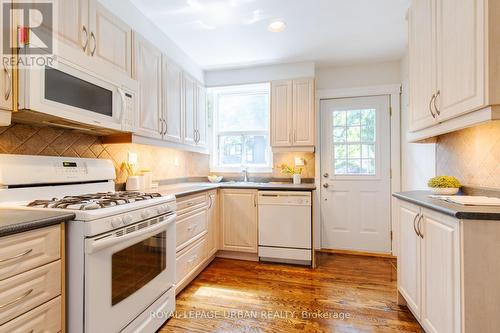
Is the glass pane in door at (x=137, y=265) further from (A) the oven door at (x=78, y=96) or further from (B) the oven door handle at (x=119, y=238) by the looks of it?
(A) the oven door at (x=78, y=96)

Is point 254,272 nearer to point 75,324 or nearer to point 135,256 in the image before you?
point 135,256

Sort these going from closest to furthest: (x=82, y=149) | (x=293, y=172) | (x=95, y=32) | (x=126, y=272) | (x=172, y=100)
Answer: (x=126, y=272) < (x=95, y=32) < (x=82, y=149) < (x=172, y=100) < (x=293, y=172)

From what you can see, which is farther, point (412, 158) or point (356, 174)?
point (356, 174)

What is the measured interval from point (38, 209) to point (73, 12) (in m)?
1.20

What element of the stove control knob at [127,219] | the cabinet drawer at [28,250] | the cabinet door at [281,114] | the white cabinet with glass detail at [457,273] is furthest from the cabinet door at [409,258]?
the cabinet drawer at [28,250]

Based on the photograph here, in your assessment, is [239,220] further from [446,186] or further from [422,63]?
[422,63]

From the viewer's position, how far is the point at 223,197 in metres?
3.11

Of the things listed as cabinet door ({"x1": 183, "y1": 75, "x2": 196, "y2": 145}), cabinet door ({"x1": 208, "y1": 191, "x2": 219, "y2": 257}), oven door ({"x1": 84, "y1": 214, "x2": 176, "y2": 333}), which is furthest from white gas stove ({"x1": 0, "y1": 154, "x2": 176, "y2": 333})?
cabinet door ({"x1": 183, "y1": 75, "x2": 196, "y2": 145})

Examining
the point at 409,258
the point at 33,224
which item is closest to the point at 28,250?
the point at 33,224

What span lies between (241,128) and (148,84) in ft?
5.80

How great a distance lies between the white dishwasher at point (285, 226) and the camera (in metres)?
2.88

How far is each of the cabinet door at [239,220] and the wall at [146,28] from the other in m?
1.71

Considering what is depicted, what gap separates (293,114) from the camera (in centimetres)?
325

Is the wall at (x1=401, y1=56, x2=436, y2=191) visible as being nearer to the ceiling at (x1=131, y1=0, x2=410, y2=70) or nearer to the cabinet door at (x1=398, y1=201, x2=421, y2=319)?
the ceiling at (x1=131, y1=0, x2=410, y2=70)
